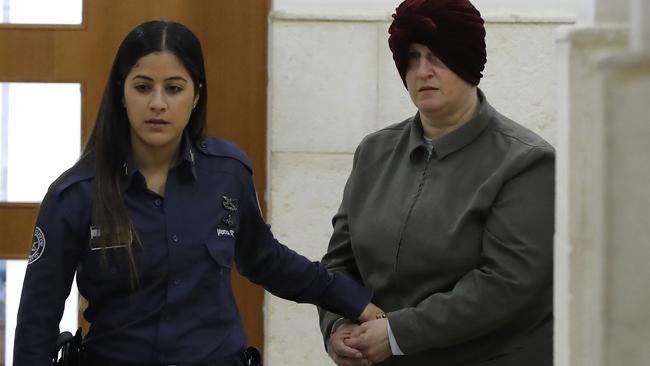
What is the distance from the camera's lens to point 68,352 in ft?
7.70

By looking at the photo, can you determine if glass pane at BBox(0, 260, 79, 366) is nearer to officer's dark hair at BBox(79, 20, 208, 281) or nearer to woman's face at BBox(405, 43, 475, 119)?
officer's dark hair at BBox(79, 20, 208, 281)

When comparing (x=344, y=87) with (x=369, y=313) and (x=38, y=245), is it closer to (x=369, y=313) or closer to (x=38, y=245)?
(x=369, y=313)

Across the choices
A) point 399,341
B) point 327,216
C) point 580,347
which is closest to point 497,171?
point 399,341

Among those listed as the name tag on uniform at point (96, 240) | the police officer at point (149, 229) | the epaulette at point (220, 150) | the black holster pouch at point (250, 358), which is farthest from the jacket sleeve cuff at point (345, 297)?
the name tag on uniform at point (96, 240)

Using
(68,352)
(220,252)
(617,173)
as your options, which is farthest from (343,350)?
(617,173)

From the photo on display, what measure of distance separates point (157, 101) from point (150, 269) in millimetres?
352

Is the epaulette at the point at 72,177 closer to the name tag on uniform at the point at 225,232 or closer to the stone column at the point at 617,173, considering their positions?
the name tag on uniform at the point at 225,232

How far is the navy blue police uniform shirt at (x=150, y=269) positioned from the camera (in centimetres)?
230

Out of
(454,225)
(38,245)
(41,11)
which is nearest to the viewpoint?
(38,245)

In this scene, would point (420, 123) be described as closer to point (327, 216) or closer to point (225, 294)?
point (225, 294)

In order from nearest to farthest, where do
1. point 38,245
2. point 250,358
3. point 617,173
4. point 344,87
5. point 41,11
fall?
point 617,173
point 38,245
point 250,358
point 344,87
point 41,11

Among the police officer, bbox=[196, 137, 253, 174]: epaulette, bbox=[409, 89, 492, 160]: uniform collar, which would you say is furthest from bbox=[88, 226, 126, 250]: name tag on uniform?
bbox=[409, 89, 492, 160]: uniform collar

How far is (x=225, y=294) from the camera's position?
97.4 inches

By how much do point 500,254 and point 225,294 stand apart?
594 mm
